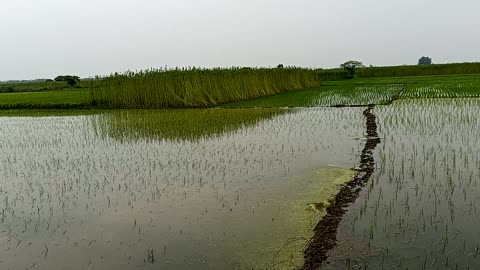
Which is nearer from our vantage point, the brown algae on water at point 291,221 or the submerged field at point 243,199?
the brown algae on water at point 291,221

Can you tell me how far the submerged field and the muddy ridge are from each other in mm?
49

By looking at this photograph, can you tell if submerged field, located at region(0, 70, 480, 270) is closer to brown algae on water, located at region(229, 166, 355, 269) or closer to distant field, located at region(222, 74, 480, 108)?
brown algae on water, located at region(229, 166, 355, 269)

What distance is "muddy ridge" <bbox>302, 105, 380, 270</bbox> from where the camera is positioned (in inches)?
168

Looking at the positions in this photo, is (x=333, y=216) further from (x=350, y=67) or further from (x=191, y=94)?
(x=350, y=67)

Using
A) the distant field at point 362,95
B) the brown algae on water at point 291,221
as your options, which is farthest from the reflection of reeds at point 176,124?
the brown algae on water at point 291,221

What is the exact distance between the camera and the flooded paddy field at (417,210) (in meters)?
4.16

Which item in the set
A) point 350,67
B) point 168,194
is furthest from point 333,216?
point 350,67

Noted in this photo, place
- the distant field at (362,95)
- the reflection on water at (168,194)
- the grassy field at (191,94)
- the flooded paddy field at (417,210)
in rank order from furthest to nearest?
the grassy field at (191,94) < the distant field at (362,95) < the reflection on water at (168,194) < the flooded paddy field at (417,210)

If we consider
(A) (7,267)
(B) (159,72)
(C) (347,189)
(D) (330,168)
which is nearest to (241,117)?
(B) (159,72)

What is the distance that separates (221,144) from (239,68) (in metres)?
16.5

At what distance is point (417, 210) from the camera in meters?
5.37

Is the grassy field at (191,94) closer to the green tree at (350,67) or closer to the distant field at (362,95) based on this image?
the distant field at (362,95)

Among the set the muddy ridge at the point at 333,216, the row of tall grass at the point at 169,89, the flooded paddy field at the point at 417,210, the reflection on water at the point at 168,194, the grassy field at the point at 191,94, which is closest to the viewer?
the flooded paddy field at the point at 417,210

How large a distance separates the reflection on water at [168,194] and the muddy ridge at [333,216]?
0.18 metres
